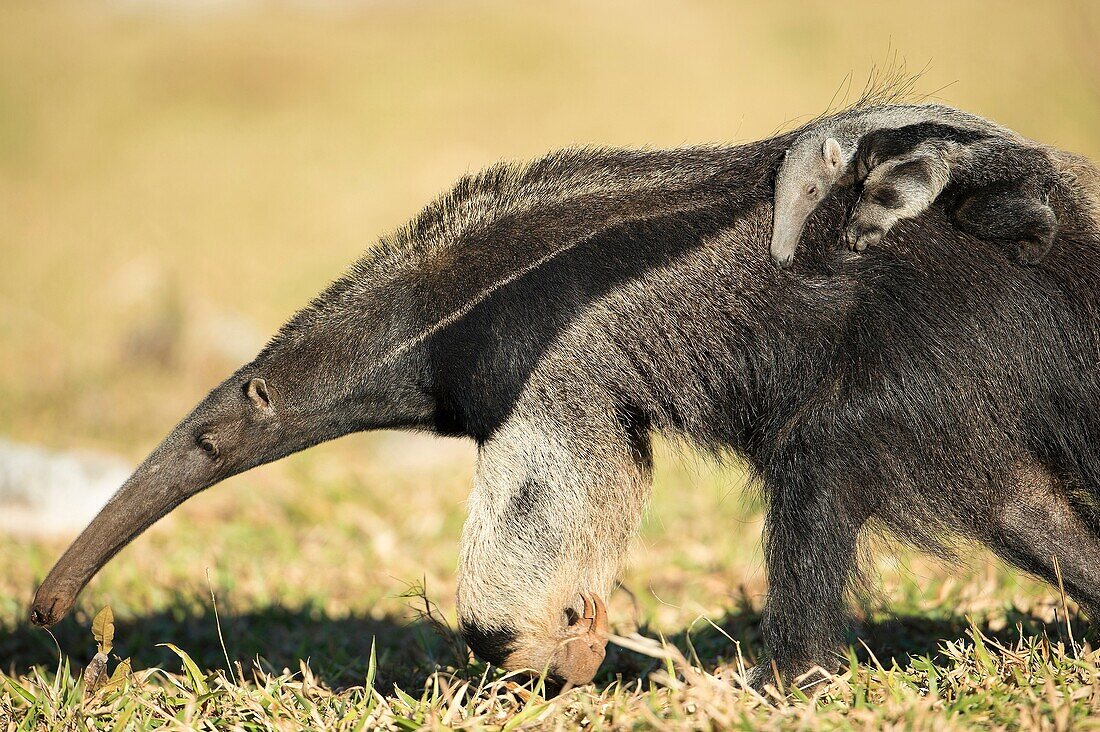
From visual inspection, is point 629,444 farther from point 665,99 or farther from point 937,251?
point 665,99

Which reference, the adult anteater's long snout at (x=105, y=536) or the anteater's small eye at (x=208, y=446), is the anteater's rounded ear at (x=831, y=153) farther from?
the adult anteater's long snout at (x=105, y=536)

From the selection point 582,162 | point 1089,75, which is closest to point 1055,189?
point 582,162

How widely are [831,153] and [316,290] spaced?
39.6 feet

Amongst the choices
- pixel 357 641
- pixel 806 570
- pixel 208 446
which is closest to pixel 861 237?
pixel 806 570

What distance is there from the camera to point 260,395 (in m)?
3.89

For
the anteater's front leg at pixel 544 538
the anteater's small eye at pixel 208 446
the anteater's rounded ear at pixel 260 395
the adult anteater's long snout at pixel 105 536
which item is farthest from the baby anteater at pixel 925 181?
the adult anteater's long snout at pixel 105 536

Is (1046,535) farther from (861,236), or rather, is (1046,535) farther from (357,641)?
(357,641)

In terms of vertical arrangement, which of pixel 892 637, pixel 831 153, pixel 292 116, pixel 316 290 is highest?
pixel 292 116

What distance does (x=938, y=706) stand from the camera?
2982mm

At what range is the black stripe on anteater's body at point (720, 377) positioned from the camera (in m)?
3.25

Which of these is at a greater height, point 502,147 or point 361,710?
point 502,147

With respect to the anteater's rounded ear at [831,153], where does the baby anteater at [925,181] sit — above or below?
below

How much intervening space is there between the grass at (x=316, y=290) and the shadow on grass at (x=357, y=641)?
0.9 inches

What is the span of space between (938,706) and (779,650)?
0.52 metres
